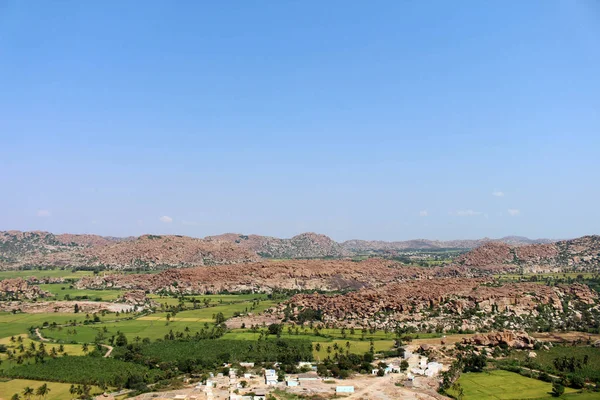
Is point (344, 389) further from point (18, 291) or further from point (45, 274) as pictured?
point (45, 274)

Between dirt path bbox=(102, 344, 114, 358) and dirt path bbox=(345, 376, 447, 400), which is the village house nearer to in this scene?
dirt path bbox=(345, 376, 447, 400)

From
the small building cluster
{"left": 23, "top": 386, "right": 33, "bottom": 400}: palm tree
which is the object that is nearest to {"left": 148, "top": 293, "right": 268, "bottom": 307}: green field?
{"left": 23, "top": 386, "right": 33, "bottom": 400}: palm tree

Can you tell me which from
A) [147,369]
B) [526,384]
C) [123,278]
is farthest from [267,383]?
[123,278]

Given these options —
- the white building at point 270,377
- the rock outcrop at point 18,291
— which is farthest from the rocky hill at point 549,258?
the rock outcrop at point 18,291

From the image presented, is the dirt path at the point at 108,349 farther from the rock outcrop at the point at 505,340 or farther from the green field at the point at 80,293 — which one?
the rock outcrop at the point at 505,340

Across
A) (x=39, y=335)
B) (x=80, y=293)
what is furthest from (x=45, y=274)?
(x=39, y=335)

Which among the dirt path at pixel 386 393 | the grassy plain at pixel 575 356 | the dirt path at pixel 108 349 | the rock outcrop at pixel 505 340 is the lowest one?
the dirt path at pixel 108 349

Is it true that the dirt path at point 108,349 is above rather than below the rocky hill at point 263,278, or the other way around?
below
